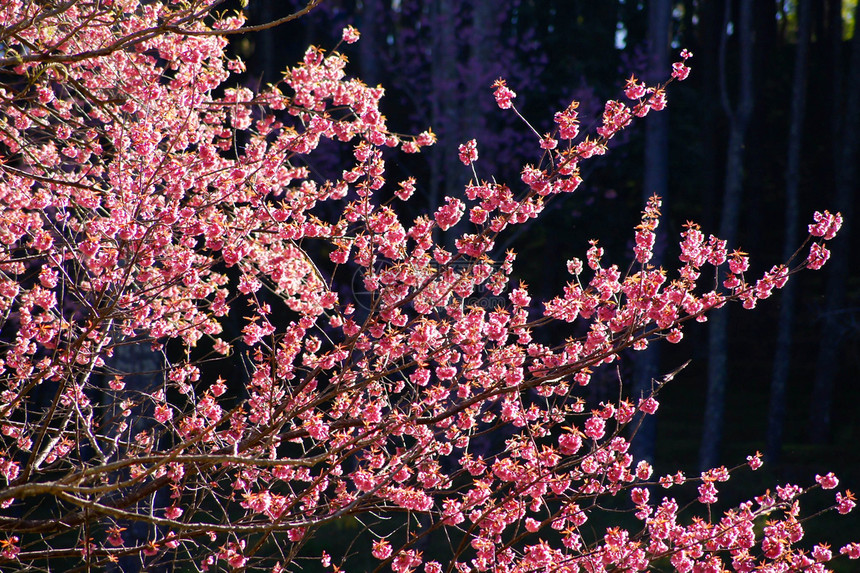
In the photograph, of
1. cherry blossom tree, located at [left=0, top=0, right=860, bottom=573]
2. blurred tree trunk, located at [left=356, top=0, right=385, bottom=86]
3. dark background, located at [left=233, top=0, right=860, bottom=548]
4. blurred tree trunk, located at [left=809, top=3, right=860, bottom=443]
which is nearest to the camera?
cherry blossom tree, located at [left=0, top=0, right=860, bottom=573]

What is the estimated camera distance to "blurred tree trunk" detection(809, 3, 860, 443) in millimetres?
13727

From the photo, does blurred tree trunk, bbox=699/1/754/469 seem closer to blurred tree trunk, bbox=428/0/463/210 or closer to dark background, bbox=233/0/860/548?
dark background, bbox=233/0/860/548

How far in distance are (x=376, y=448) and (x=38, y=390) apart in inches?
341

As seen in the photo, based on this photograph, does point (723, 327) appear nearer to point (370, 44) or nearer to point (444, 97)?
point (444, 97)

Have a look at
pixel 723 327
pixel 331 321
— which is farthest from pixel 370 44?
pixel 331 321

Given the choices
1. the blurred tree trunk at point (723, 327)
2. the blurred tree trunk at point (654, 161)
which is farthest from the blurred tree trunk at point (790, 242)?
the blurred tree trunk at point (654, 161)

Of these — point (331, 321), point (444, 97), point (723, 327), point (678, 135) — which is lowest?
point (331, 321)

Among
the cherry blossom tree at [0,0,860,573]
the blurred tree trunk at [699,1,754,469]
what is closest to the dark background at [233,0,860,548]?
the blurred tree trunk at [699,1,754,469]

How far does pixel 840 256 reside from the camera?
13.8 meters

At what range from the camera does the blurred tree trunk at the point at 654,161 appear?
492 inches

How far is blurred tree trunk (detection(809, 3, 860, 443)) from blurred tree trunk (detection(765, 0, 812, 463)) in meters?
0.69

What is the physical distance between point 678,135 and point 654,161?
2352mm

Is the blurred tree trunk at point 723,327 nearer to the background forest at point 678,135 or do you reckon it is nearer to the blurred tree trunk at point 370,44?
the background forest at point 678,135

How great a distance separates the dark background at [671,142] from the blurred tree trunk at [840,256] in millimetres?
30
